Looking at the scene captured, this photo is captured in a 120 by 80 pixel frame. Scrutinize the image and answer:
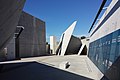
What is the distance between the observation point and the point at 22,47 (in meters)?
32.3

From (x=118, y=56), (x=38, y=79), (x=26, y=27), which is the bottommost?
(x=38, y=79)

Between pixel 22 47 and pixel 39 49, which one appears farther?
pixel 39 49

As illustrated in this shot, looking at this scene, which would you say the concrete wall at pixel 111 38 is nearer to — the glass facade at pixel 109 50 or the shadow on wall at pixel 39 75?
the glass facade at pixel 109 50

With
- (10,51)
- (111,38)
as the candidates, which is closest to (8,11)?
(111,38)

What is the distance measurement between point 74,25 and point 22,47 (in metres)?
12.7

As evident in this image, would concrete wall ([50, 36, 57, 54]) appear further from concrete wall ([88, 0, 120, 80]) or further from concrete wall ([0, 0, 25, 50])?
concrete wall ([88, 0, 120, 80])

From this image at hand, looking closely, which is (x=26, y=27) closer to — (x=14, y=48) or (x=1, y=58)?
(x=14, y=48)

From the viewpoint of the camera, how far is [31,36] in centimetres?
3700

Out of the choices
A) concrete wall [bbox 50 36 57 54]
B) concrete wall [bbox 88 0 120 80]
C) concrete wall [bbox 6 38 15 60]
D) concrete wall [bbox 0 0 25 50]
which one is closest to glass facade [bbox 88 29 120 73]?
concrete wall [bbox 88 0 120 80]

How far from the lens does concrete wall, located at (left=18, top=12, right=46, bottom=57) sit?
32.9 m

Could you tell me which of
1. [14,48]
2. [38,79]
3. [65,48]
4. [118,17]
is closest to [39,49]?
[65,48]

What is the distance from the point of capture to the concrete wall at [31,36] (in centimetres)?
3288

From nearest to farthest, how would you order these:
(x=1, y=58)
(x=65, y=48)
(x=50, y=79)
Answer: (x=50, y=79) < (x=1, y=58) < (x=65, y=48)

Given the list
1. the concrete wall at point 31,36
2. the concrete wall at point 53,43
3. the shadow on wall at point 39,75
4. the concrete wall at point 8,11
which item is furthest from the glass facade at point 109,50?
the concrete wall at point 53,43
